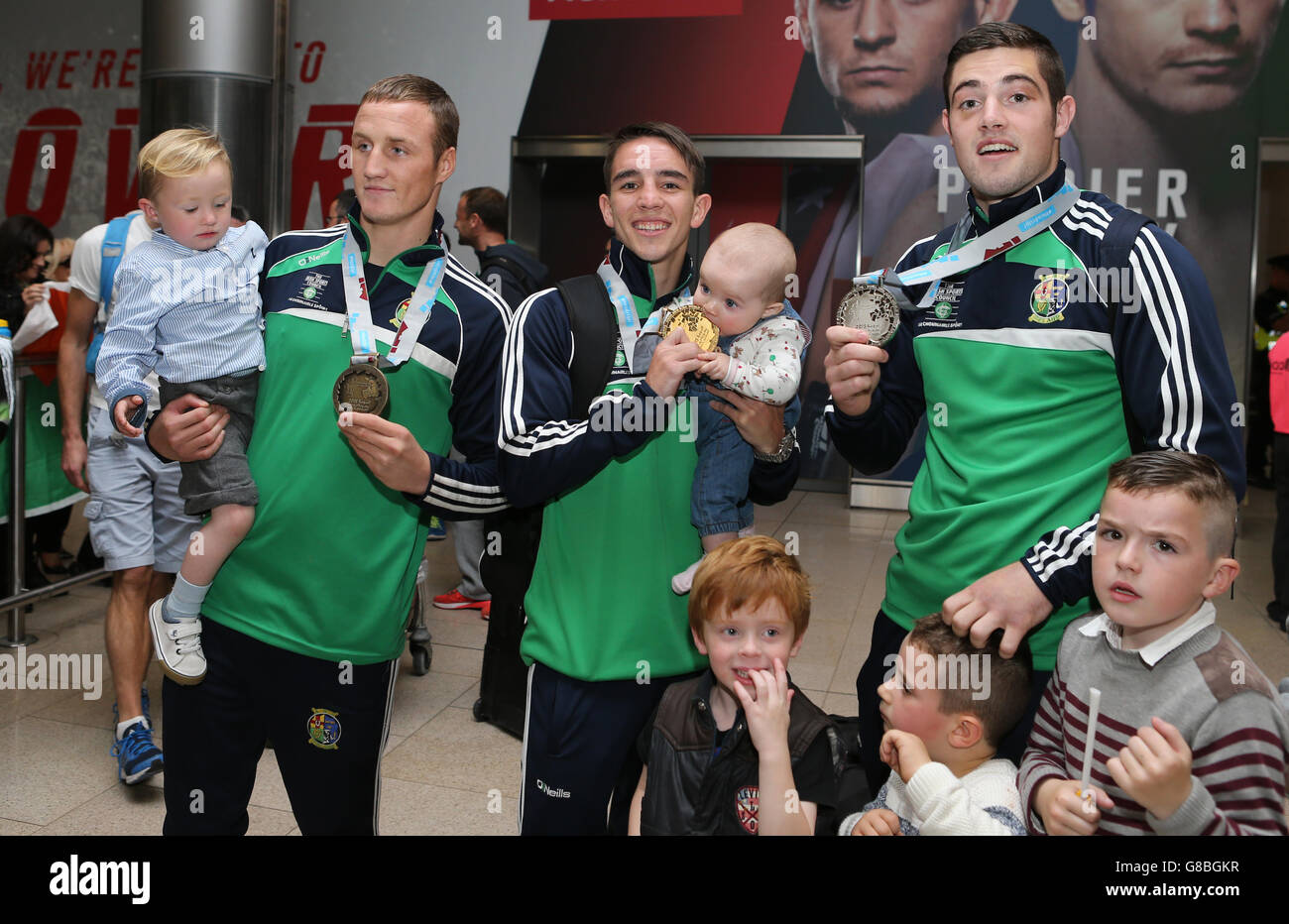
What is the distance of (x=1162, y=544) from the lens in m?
1.79

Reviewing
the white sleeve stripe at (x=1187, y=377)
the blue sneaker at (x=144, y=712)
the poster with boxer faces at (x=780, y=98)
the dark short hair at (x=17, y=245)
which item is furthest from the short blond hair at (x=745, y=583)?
the poster with boxer faces at (x=780, y=98)

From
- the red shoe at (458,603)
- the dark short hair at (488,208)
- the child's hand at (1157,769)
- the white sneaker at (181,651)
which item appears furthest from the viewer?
the red shoe at (458,603)

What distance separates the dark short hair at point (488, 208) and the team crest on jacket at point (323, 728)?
4.15m

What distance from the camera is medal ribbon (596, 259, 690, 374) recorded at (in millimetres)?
2318

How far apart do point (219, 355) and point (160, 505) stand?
2054 mm

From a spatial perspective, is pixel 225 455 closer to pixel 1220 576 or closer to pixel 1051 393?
pixel 1051 393

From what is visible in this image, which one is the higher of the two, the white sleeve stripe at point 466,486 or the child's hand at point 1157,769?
the white sleeve stripe at point 466,486

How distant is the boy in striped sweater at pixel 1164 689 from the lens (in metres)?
1.66

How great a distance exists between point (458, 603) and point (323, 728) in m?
3.86

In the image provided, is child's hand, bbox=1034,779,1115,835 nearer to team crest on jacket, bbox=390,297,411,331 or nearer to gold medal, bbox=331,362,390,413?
gold medal, bbox=331,362,390,413

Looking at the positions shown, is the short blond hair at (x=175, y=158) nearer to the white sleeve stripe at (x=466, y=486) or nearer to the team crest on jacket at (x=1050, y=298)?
the white sleeve stripe at (x=466, y=486)

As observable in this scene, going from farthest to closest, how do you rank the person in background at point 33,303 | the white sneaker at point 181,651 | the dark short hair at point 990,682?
the person in background at point 33,303 → the white sneaker at point 181,651 → the dark short hair at point 990,682
